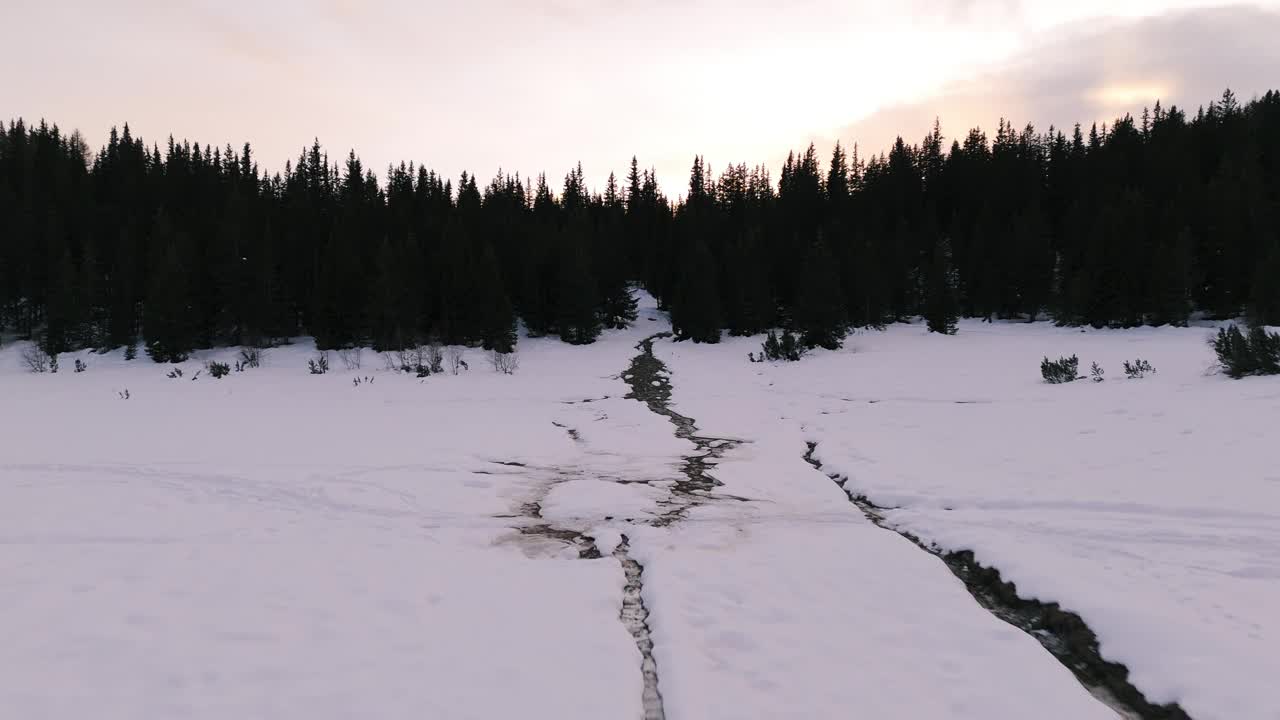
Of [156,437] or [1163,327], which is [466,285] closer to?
[156,437]

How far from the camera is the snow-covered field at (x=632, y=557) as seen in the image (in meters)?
4.04

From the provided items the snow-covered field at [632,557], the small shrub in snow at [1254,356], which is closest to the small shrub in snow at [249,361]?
the snow-covered field at [632,557]

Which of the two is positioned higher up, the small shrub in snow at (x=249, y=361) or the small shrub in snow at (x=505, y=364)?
the small shrub in snow at (x=249, y=361)

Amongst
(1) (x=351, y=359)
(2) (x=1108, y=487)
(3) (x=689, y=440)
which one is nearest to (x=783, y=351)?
(3) (x=689, y=440)

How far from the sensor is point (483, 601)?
17.8 ft

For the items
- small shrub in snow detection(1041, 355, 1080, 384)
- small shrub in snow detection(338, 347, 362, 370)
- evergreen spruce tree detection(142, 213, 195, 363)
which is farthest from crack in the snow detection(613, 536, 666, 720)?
evergreen spruce tree detection(142, 213, 195, 363)

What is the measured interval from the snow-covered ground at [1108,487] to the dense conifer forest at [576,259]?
19.3 m

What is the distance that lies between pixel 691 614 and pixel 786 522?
315cm

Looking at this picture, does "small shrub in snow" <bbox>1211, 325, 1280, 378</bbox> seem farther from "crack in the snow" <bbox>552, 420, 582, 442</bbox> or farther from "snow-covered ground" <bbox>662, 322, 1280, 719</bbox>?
"crack in the snow" <bbox>552, 420, 582, 442</bbox>

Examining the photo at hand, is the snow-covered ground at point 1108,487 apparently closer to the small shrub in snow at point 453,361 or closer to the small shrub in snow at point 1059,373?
the small shrub in snow at point 1059,373

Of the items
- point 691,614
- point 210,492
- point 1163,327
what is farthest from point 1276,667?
point 1163,327

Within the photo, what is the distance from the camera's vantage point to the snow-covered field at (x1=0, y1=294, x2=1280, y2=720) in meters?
4.04

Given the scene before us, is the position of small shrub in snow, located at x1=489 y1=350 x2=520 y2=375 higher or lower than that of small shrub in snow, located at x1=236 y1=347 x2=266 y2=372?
lower

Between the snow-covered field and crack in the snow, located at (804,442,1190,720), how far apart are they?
0.44 ft
